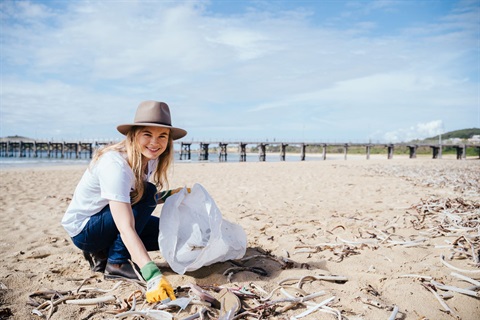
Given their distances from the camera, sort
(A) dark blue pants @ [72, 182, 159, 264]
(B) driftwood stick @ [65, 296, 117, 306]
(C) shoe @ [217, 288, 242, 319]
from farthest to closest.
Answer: (A) dark blue pants @ [72, 182, 159, 264], (B) driftwood stick @ [65, 296, 117, 306], (C) shoe @ [217, 288, 242, 319]

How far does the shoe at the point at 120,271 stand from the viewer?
2221 millimetres

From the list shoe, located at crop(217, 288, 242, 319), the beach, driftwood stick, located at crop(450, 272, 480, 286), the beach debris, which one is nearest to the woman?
the beach

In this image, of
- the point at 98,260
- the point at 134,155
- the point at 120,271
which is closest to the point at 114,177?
the point at 134,155

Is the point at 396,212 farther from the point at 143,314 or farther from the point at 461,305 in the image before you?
the point at 143,314

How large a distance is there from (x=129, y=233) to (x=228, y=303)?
2.47 feet

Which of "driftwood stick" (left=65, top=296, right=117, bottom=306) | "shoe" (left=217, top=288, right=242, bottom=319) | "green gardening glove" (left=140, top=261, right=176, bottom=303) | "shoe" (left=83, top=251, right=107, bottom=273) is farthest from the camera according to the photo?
"shoe" (left=83, top=251, right=107, bottom=273)

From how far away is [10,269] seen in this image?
7.98 feet

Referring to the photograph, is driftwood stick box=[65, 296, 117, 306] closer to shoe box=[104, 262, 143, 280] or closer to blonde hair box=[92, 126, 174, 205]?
shoe box=[104, 262, 143, 280]

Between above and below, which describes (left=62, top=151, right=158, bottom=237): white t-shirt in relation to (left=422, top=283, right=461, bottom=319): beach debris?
above

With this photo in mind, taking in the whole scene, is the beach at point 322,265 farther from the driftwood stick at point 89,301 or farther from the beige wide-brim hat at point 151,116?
the beige wide-brim hat at point 151,116

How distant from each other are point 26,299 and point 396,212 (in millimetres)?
4217

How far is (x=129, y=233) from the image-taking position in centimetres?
188

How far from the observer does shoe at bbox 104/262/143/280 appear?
222cm

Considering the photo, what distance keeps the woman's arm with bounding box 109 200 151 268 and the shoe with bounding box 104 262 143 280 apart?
1.31 feet
